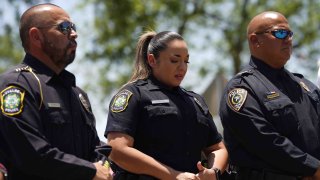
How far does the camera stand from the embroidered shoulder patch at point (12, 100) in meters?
4.52

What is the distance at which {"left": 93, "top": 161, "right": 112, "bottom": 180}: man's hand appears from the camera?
15.2ft

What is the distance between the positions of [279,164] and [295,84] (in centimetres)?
80

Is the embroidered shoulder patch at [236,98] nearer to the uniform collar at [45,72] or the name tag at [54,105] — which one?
the uniform collar at [45,72]

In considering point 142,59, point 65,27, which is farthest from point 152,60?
point 65,27

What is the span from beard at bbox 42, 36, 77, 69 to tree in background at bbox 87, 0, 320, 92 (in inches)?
659

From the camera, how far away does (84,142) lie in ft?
16.0

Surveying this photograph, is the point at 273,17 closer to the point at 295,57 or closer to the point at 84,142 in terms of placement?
the point at 84,142

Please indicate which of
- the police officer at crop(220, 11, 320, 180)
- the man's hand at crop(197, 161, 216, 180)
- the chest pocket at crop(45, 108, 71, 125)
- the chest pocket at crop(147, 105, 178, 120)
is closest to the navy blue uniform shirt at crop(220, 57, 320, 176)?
the police officer at crop(220, 11, 320, 180)

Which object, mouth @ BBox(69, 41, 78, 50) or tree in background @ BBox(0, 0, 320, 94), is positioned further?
tree in background @ BBox(0, 0, 320, 94)

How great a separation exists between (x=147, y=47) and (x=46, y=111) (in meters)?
1.41

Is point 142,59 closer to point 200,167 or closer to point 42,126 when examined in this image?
point 200,167

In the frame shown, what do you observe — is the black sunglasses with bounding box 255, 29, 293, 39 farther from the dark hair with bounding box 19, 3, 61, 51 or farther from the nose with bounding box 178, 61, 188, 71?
the dark hair with bounding box 19, 3, 61, 51

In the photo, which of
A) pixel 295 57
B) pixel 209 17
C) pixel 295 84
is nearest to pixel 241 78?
pixel 295 84

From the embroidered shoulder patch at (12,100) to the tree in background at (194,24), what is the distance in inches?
674
